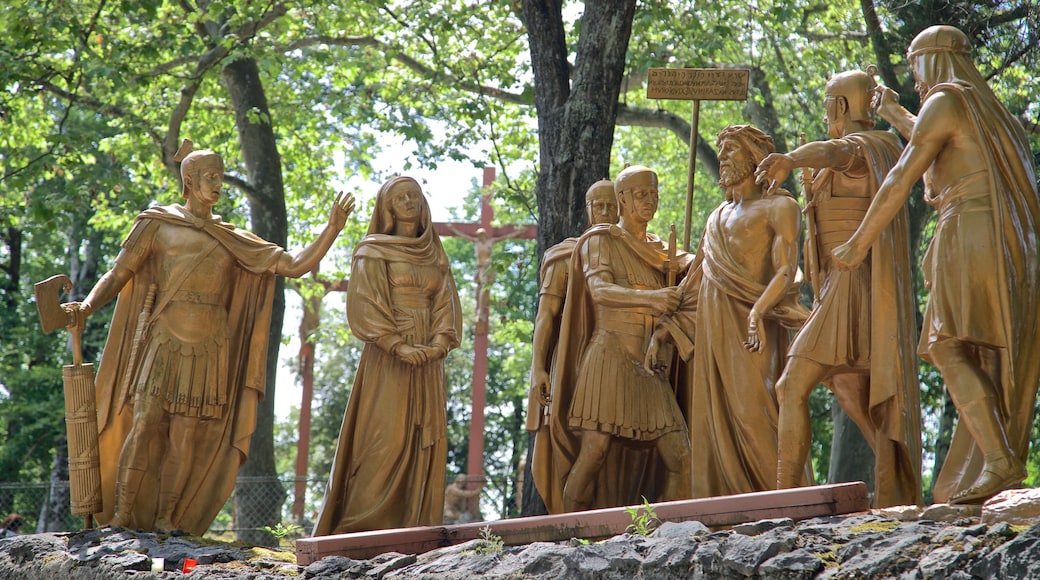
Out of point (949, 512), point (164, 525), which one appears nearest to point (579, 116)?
point (164, 525)

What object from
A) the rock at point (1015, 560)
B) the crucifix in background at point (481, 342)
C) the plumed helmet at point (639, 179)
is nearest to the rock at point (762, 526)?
the rock at point (1015, 560)

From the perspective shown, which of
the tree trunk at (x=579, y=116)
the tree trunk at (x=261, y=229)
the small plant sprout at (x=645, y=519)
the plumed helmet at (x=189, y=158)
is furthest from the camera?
the tree trunk at (x=261, y=229)

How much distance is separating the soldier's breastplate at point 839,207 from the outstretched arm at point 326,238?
11.3 feet

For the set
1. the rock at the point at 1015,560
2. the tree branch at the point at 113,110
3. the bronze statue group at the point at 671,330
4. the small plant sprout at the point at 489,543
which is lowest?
the small plant sprout at the point at 489,543

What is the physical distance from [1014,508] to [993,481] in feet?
1.52

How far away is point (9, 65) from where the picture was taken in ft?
48.9

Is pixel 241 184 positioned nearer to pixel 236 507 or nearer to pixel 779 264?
pixel 236 507

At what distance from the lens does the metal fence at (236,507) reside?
15.2 meters

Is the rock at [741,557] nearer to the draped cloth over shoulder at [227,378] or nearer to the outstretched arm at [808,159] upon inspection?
the draped cloth over shoulder at [227,378]

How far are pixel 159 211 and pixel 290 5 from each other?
298 inches

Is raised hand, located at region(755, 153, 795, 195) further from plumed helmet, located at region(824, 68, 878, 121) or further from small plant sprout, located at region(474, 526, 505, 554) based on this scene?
small plant sprout, located at region(474, 526, 505, 554)

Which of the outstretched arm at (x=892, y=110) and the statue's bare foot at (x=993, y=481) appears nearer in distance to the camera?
the statue's bare foot at (x=993, y=481)

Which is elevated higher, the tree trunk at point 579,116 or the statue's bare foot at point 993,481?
the tree trunk at point 579,116

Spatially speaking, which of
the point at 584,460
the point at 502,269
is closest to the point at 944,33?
the point at 584,460
